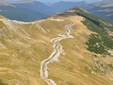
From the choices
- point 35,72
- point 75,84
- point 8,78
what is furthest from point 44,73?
point 8,78

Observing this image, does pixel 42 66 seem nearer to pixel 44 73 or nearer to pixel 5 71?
pixel 44 73

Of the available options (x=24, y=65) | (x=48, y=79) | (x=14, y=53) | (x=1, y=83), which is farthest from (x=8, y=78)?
(x=14, y=53)

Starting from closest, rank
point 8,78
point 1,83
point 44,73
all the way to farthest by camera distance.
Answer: point 1,83 < point 8,78 < point 44,73

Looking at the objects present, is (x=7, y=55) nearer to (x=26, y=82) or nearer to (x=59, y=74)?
(x=59, y=74)

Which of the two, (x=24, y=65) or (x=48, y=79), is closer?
(x=48, y=79)

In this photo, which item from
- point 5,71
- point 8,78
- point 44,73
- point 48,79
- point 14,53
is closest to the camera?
point 8,78

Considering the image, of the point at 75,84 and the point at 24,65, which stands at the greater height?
the point at 24,65

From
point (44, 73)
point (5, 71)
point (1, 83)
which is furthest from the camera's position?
point (44, 73)

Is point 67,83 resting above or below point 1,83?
below

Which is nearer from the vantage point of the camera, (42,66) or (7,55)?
(7,55)
